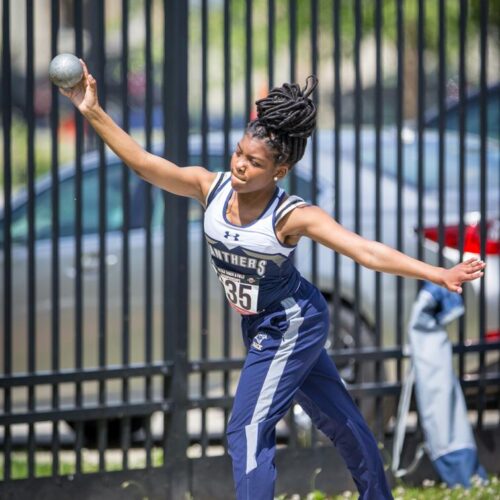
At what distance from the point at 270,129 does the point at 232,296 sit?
66 cm

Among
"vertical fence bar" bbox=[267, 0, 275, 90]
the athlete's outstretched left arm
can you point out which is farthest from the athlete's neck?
"vertical fence bar" bbox=[267, 0, 275, 90]

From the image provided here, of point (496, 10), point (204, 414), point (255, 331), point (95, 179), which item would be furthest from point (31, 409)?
point (496, 10)

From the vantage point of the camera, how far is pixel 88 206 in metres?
6.46

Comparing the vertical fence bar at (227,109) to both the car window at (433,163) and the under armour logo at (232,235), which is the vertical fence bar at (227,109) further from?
the under armour logo at (232,235)

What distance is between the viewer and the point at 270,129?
403 cm

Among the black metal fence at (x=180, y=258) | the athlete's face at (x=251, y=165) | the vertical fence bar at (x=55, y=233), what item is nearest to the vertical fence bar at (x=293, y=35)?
the black metal fence at (x=180, y=258)

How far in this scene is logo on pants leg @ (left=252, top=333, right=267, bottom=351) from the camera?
4262mm

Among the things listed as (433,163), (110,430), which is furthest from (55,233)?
(433,163)

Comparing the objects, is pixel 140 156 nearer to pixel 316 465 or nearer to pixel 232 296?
pixel 232 296

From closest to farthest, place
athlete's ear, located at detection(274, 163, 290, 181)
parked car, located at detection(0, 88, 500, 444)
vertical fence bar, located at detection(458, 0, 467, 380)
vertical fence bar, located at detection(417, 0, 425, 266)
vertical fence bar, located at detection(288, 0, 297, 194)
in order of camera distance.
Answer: athlete's ear, located at detection(274, 163, 290, 181) < vertical fence bar, located at detection(288, 0, 297, 194) < vertical fence bar, located at detection(417, 0, 425, 266) < vertical fence bar, located at detection(458, 0, 467, 380) < parked car, located at detection(0, 88, 500, 444)

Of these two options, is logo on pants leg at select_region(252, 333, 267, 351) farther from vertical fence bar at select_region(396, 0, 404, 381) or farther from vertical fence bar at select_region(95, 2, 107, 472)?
vertical fence bar at select_region(396, 0, 404, 381)

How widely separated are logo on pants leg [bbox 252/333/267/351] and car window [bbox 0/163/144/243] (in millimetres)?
2276

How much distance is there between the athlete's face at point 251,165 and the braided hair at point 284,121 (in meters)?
0.03

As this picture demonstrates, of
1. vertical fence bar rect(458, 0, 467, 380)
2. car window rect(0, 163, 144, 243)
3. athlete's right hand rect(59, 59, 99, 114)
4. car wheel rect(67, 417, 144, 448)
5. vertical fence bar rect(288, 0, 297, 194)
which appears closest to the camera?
athlete's right hand rect(59, 59, 99, 114)
